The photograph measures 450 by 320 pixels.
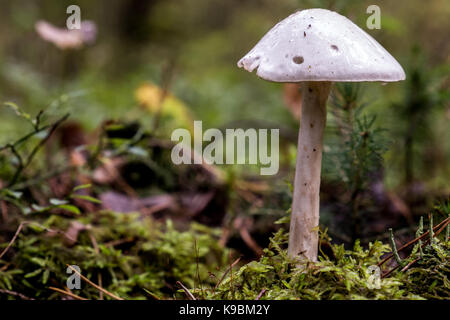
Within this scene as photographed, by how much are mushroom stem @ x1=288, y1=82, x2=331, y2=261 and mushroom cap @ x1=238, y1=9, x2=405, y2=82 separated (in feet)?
0.62

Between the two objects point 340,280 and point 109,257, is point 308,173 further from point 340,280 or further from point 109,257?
point 109,257

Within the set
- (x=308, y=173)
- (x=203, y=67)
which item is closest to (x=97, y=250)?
(x=308, y=173)

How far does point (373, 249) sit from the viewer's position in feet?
4.62

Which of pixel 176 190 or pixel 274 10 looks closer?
A: pixel 176 190

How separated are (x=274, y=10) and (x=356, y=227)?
8.51 meters

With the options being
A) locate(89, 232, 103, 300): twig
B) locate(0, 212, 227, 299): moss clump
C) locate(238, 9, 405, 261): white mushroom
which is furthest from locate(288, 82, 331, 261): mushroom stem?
locate(89, 232, 103, 300): twig

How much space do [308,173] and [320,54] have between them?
0.44m

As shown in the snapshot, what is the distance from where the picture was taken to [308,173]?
1.44 m

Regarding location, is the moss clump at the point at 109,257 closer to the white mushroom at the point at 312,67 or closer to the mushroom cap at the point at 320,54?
the white mushroom at the point at 312,67

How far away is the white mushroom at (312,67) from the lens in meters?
1.19

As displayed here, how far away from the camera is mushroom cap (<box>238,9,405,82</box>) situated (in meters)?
1.18

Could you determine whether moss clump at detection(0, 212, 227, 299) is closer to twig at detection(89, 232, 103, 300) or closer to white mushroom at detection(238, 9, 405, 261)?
twig at detection(89, 232, 103, 300)
